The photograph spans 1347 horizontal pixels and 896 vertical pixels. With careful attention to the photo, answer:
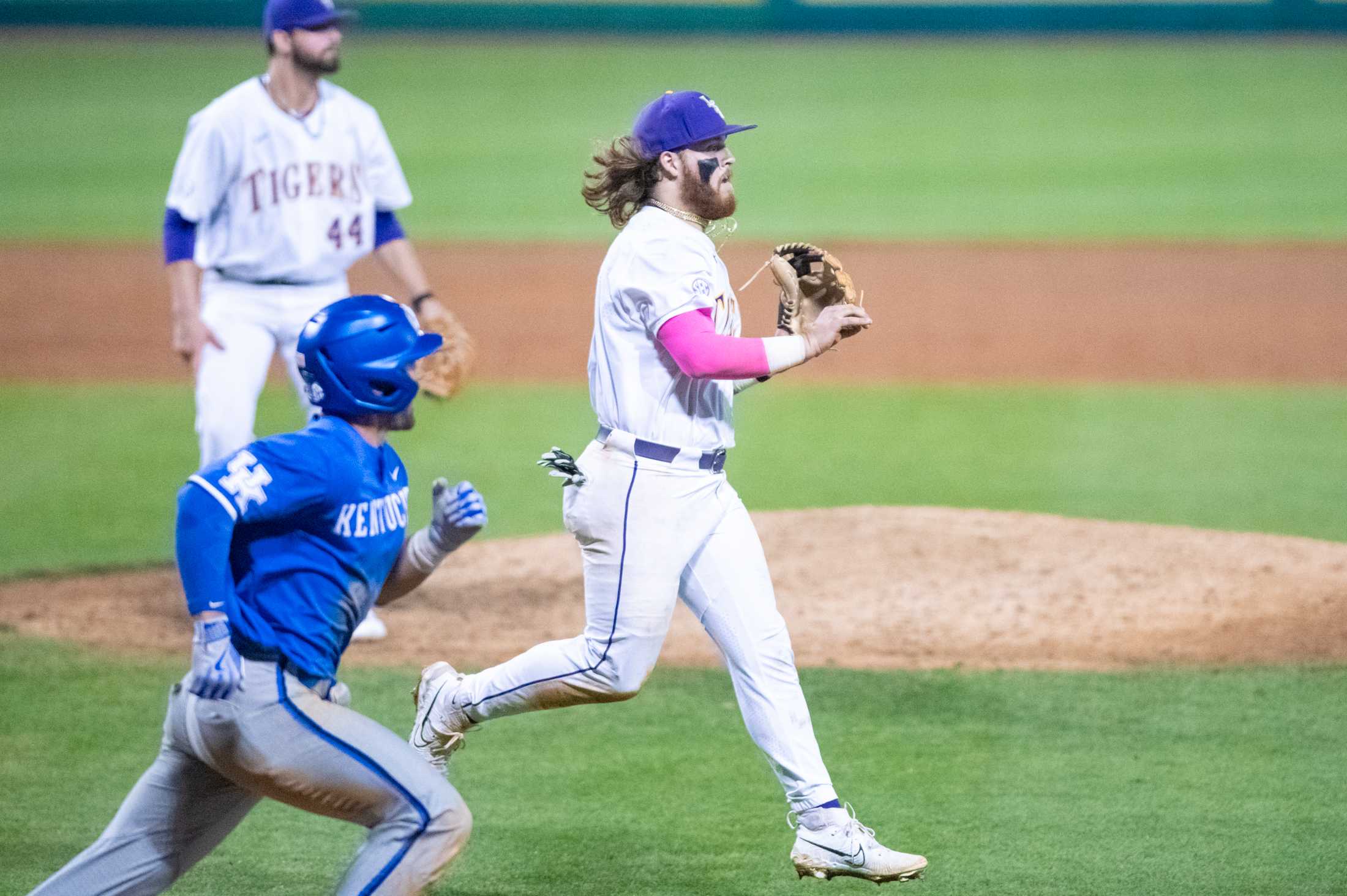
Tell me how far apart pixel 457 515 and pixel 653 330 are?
0.89 meters

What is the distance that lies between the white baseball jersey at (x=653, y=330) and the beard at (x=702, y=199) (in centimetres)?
5

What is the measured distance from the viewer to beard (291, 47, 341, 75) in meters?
6.09

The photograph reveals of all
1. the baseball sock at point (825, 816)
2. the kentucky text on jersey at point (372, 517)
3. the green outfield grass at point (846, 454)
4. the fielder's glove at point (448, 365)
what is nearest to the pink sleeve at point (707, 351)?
the fielder's glove at point (448, 365)

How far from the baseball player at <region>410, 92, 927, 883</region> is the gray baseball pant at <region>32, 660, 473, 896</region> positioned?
0.94 meters

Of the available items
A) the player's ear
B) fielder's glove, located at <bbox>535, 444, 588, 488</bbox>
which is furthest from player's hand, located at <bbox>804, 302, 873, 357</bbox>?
fielder's glove, located at <bbox>535, 444, 588, 488</bbox>

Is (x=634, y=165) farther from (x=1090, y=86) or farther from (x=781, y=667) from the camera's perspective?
(x=1090, y=86)

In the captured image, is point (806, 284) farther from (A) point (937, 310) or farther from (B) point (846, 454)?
(A) point (937, 310)

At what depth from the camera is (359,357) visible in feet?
10.6

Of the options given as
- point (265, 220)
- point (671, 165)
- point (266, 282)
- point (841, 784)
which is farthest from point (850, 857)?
point (265, 220)

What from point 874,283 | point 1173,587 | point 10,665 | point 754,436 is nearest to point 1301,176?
point 874,283

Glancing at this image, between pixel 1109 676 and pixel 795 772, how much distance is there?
2.18 meters

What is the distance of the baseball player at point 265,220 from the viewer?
5918 millimetres

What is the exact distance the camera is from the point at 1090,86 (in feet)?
89.3

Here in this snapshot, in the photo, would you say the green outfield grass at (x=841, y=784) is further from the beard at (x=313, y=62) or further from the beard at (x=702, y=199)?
the beard at (x=313, y=62)
